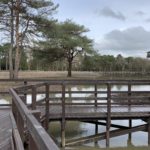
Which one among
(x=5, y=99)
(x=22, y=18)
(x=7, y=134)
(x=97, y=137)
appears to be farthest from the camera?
(x=22, y=18)

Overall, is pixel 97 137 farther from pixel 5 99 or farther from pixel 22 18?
pixel 22 18

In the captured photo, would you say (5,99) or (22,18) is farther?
(22,18)

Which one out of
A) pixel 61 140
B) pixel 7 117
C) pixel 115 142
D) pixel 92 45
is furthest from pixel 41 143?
pixel 92 45

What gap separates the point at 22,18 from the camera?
3700 cm

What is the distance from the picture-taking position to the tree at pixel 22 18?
3634 cm

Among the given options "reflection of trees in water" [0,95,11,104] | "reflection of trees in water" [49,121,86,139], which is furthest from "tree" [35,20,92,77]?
"reflection of trees in water" [49,121,86,139]

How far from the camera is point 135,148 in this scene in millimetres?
11531

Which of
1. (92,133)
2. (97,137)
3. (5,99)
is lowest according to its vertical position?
(92,133)

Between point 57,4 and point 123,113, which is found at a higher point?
point 57,4

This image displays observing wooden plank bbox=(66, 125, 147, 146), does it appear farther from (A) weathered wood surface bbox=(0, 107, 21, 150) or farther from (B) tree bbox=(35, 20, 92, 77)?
(B) tree bbox=(35, 20, 92, 77)

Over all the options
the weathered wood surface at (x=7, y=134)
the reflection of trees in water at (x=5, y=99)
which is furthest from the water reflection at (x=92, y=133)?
the reflection of trees in water at (x=5, y=99)

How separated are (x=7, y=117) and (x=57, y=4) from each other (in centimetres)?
2965

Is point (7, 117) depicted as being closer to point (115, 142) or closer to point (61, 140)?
point (61, 140)

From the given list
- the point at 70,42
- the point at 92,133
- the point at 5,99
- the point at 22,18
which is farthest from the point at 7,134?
the point at 70,42
